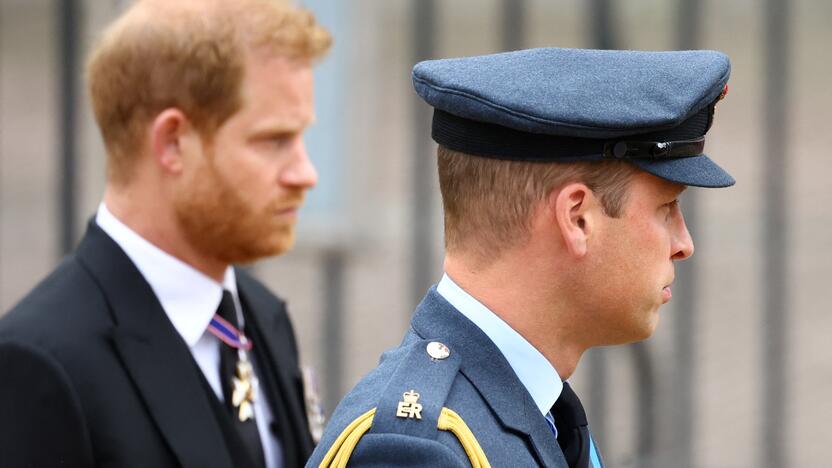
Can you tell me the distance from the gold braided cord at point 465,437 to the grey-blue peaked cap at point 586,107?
354 mm


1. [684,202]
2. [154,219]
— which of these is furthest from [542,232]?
[684,202]

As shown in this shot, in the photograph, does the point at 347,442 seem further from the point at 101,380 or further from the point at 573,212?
the point at 101,380

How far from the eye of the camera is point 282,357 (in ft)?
9.29

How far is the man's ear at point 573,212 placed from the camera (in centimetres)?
183

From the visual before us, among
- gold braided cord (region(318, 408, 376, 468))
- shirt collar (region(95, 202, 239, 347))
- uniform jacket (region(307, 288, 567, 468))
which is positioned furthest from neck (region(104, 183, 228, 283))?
gold braided cord (region(318, 408, 376, 468))

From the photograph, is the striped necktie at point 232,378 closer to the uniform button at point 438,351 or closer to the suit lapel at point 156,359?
the suit lapel at point 156,359

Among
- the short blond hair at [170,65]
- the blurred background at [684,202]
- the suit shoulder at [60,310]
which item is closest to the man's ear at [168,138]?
the short blond hair at [170,65]

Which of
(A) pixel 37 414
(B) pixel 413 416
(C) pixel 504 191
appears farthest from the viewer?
(A) pixel 37 414

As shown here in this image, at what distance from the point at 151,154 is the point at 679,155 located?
3.82 feet

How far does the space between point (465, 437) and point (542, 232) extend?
292 millimetres

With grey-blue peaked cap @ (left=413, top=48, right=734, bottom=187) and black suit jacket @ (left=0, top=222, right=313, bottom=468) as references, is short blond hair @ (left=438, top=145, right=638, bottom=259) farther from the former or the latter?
black suit jacket @ (left=0, top=222, right=313, bottom=468)

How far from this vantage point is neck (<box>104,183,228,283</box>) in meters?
2.64

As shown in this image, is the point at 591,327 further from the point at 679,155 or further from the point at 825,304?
the point at 825,304

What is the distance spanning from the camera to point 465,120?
74.9 inches
